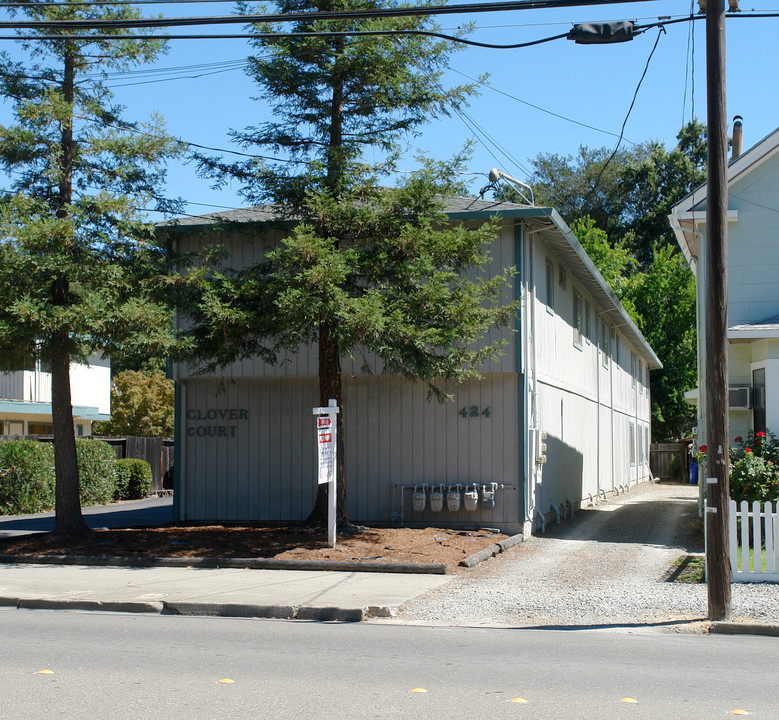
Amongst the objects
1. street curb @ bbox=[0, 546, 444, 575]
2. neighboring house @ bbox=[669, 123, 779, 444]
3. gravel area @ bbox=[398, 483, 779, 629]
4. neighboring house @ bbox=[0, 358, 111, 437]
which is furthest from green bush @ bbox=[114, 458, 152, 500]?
neighboring house @ bbox=[669, 123, 779, 444]

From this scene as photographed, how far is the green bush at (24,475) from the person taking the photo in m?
21.9

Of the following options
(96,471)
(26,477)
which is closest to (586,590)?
(26,477)

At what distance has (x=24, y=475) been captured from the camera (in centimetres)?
2222

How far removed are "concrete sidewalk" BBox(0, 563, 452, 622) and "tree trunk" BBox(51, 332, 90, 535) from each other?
1.91 meters

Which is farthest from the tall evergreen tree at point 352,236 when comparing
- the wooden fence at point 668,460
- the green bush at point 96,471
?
the wooden fence at point 668,460

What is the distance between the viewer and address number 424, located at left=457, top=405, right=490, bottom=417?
16.7 meters

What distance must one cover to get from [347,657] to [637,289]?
3962 centimetres

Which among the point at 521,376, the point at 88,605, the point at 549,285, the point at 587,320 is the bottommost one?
the point at 88,605

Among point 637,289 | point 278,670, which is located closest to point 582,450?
point 278,670

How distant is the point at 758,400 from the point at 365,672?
37.9 ft

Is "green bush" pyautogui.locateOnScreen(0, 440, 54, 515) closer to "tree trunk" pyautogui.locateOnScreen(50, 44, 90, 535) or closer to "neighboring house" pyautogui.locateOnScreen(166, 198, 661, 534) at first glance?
"neighboring house" pyautogui.locateOnScreen(166, 198, 661, 534)

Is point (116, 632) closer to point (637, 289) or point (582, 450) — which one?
point (582, 450)

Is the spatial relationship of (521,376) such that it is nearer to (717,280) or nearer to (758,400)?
(758,400)

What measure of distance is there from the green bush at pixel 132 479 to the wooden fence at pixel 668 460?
2322cm
